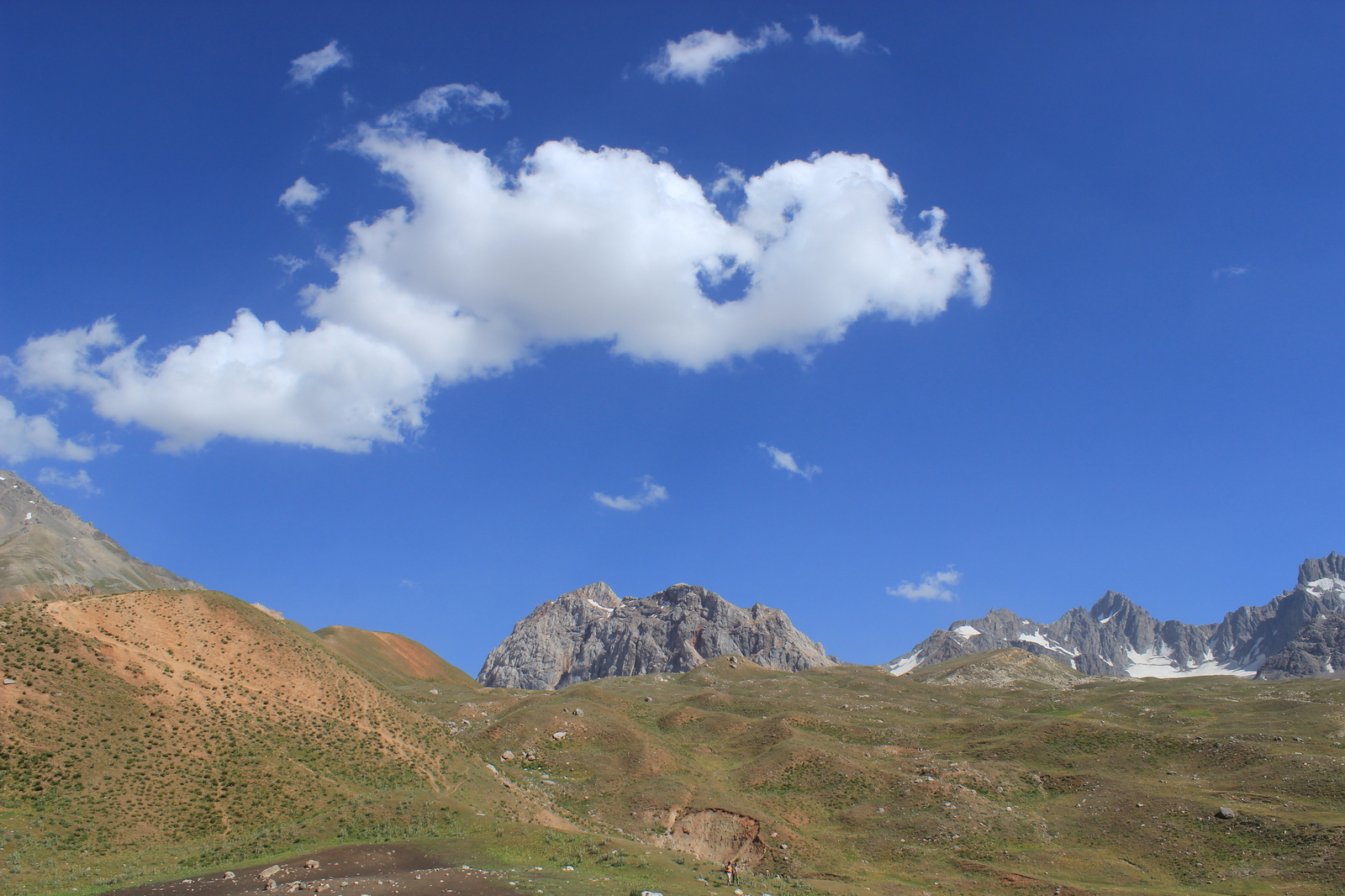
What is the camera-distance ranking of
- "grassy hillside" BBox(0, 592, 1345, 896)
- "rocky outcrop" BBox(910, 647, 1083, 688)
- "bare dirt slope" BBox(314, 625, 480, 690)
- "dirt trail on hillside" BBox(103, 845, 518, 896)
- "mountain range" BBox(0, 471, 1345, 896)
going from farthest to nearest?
"rocky outcrop" BBox(910, 647, 1083, 688), "bare dirt slope" BBox(314, 625, 480, 690), "grassy hillside" BBox(0, 592, 1345, 896), "mountain range" BBox(0, 471, 1345, 896), "dirt trail on hillside" BBox(103, 845, 518, 896)

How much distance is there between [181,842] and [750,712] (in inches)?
3126

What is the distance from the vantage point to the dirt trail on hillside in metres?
31.1

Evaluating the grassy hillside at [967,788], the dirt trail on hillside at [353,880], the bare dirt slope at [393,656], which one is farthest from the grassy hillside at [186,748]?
the bare dirt slope at [393,656]

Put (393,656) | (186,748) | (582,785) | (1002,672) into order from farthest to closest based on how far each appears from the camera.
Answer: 1. (1002,672)
2. (393,656)
3. (582,785)
4. (186,748)

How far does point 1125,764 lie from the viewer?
71.6 meters

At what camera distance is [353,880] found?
108 feet

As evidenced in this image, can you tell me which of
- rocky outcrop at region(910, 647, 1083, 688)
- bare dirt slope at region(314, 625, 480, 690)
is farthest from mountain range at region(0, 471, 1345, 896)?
rocky outcrop at region(910, 647, 1083, 688)

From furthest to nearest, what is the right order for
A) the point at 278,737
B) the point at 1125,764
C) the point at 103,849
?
the point at 1125,764, the point at 278,737, the point at 103,849

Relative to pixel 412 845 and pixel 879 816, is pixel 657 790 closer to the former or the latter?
pixel 879 816

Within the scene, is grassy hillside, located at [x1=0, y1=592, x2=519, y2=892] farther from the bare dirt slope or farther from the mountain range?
the bare dirt slope

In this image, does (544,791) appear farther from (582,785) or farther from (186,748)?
(186,748)

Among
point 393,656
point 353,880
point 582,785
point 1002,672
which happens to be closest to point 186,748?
point 353,880

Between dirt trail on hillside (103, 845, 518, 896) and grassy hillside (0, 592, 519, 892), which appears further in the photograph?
grassy hillside (0, 592, 519, 892)

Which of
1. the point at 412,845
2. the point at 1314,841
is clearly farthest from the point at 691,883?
the point at 1314,841
